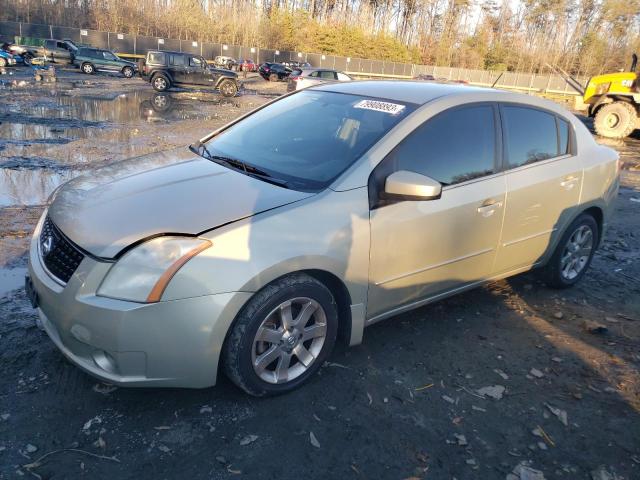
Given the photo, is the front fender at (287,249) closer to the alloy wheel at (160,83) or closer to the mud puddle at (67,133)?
the mud puddle at (67,133)

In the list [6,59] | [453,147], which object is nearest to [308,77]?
[6,59]

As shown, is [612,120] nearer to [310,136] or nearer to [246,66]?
[310,136]

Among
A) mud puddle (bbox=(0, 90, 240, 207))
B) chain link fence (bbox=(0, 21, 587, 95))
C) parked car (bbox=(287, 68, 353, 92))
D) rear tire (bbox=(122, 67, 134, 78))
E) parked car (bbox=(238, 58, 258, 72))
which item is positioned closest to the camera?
mud puddle (bbox=(0, 90, 240, 207))

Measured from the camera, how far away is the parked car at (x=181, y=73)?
23016 millimetres

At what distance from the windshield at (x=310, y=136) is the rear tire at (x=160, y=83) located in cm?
2133

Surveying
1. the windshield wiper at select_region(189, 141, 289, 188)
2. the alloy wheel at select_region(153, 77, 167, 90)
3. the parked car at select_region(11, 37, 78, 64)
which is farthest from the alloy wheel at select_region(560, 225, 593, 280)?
the parked car at select_region(11, 37, 78, 64)

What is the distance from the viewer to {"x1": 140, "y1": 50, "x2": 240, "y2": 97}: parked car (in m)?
23.0

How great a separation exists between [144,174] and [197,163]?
A: 14.5 inches

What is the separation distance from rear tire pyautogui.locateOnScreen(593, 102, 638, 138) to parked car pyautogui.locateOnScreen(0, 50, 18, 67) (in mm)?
30717

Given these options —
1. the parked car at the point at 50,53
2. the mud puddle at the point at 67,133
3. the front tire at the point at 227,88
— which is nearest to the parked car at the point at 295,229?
the mud puddle at the point at 67,133

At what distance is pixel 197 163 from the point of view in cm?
340

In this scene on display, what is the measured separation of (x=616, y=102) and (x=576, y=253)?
16752mm

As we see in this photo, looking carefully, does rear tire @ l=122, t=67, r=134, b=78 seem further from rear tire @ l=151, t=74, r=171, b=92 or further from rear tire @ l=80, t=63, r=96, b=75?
rear tire @ l=151, t=74, r=171, b=92

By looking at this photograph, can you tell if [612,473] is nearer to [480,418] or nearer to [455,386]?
[480,418]
